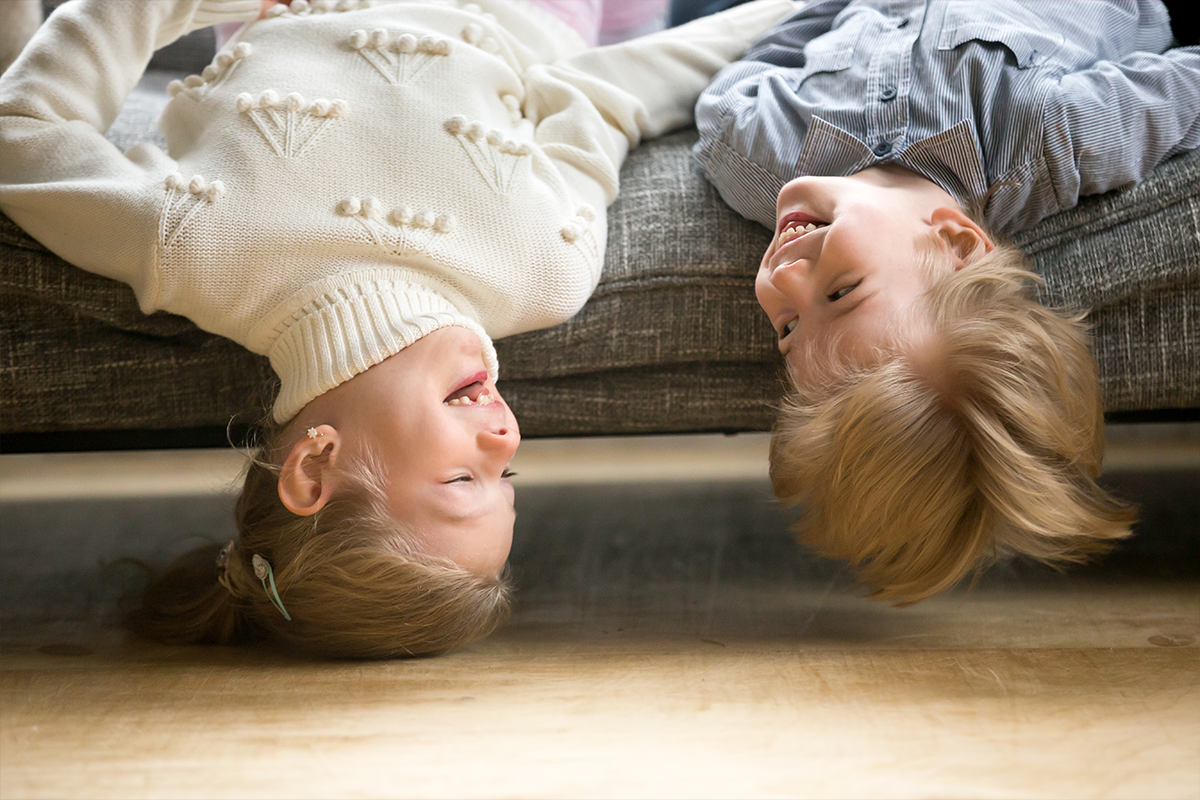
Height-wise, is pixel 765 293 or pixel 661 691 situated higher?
pixel 765 293

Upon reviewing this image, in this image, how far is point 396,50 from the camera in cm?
107

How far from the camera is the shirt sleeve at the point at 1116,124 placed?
3.32ft

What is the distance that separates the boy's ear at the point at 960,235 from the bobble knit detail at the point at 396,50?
1.87 feet

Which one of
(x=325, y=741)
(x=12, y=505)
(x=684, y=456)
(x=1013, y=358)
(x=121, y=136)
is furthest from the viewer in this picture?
(x=684, y=456)

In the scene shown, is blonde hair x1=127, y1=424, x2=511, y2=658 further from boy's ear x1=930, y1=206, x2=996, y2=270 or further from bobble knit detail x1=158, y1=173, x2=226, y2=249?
boy's ear x1=930, y1=206, x2=996, y2=270

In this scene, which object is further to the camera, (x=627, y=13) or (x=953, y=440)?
(x=627, y=13)

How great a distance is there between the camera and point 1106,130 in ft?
3.34

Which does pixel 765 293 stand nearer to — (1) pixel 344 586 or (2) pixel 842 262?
(2) pixel 842 262

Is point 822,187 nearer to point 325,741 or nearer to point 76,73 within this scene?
point 325,741

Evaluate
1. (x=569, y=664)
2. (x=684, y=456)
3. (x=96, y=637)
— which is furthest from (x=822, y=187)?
(x=96, y=637)

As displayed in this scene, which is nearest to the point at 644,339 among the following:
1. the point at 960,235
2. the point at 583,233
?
the point at 583,233

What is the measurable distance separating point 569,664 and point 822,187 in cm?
54

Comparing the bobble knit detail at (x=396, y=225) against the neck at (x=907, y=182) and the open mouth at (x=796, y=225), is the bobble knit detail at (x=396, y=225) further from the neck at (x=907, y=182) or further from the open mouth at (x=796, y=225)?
the neck at (x=907, y=182)

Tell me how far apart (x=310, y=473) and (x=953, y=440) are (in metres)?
0.60
